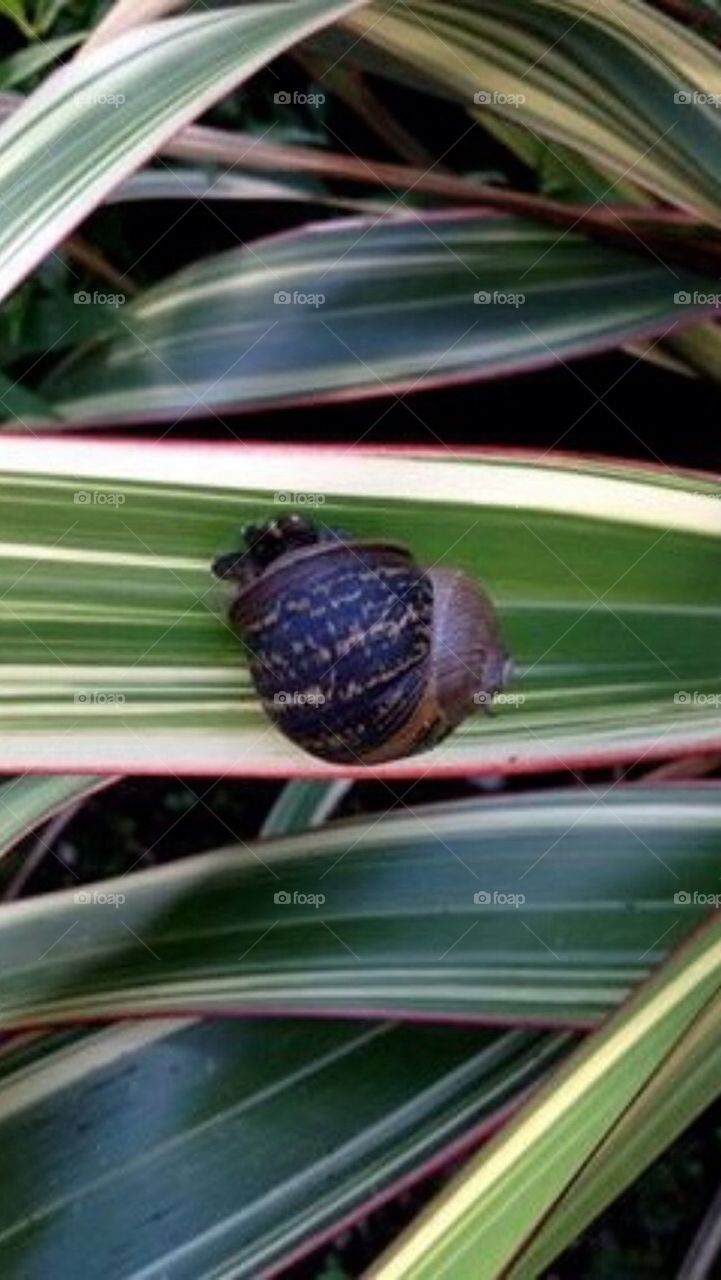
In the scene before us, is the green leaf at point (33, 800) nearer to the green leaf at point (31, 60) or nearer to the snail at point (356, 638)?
the snail at point (356, 638)

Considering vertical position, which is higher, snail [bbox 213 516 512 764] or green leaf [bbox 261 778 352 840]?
snail [bbox 213 516 512 764]

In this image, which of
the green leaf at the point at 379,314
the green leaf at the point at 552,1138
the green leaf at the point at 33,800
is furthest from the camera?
the green leaf at the point at 379,314

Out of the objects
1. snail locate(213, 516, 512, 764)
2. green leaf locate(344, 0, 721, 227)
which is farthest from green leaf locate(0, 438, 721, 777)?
green leaf locate(344, 0, 721, 227)

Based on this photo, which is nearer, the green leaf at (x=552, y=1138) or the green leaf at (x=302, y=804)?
the green leaf at (x=552, y=1138)

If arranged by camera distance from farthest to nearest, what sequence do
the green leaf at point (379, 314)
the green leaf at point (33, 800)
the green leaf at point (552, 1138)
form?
1. the green leaf at point (379, 314)
2. the green leaf at point (33, 800)
3. the green leaf at point (552, 1138)

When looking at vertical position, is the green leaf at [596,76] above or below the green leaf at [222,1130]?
above

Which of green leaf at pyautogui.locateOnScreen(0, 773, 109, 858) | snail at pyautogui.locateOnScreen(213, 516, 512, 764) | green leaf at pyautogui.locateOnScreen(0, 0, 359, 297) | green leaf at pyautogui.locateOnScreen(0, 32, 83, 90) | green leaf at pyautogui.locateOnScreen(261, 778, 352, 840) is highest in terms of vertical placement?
green leaf at pyautogui.locateOnScreen(0, 0, 359, 297)

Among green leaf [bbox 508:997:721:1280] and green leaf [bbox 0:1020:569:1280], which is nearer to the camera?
green leaf [bbox 508:997:721:1280]

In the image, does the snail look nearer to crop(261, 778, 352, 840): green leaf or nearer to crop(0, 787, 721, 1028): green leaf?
crop(0, 787, 721, 1028): green leaf

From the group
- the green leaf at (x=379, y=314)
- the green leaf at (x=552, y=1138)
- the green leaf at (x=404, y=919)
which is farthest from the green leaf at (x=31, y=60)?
the green leaf at (x=552, y=1138)
